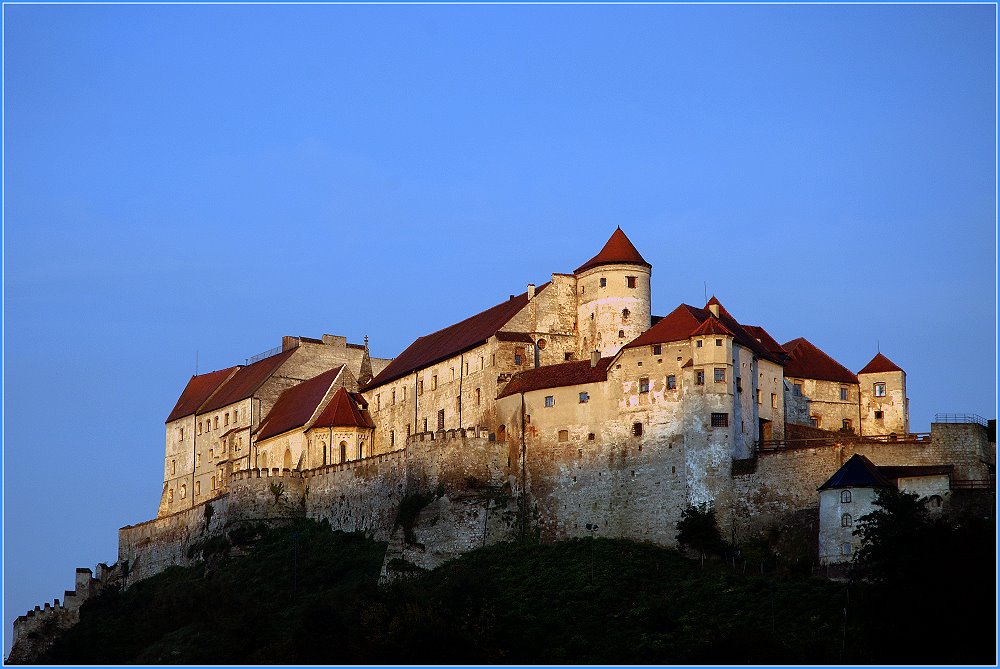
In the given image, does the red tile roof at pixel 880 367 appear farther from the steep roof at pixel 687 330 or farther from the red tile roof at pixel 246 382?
the red tile roof at pixel 246 382

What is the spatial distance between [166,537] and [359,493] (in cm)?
1622

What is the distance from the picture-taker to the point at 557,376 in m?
107

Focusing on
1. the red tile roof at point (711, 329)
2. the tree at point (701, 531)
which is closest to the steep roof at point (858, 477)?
the tree at point (701, 531)

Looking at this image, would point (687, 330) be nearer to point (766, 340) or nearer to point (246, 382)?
point (766, 340)

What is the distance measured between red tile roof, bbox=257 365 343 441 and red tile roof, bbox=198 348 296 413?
2.24m

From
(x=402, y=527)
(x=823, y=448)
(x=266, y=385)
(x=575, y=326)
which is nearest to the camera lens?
(x=823, y=448)

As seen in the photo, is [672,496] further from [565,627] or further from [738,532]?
[565,627]

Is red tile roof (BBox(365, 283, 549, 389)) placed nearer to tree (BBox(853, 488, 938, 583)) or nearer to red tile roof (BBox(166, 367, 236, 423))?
red tile roof (BBox(166, 367, 236, 423))

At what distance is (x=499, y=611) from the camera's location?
9369cm

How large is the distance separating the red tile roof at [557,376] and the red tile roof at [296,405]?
Answer: 679 inches

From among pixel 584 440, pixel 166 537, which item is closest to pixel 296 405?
pixel 166 537

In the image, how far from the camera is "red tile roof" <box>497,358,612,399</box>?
105 metres

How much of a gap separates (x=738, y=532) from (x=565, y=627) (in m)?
11.6

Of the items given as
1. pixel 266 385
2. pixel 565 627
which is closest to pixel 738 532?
pixel 565 627
